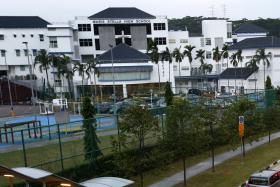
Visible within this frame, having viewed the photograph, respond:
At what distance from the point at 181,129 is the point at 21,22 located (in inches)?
3007

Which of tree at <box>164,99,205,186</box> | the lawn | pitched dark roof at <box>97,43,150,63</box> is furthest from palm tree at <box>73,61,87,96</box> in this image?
tree at <box>164,99,205,186</box>

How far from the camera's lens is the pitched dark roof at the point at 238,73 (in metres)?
80.4

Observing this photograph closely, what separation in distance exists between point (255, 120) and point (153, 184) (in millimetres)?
10834

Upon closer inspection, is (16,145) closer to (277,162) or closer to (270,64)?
(277,162)

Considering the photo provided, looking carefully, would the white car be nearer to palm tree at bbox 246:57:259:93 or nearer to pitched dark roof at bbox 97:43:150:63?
pitched dark roof at bbox 97:43:150:63

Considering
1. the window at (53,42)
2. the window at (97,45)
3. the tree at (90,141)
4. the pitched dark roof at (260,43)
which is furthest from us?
the window at (97,45)

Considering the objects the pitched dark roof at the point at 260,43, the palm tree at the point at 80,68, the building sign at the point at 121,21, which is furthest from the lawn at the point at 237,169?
the building sign at the point at 121,21

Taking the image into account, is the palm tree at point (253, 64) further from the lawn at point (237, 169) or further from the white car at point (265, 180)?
the white car at point (265, 180)

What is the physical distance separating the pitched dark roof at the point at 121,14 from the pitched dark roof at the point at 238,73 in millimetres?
23579

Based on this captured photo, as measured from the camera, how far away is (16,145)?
24828 mm

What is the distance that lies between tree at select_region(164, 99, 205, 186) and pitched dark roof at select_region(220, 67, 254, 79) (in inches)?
2322

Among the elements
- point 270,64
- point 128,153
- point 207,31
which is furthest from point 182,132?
point 207,31

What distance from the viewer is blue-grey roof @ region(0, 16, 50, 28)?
89.0 meters

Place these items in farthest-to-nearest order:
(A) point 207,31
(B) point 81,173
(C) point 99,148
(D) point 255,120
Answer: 1. (A) point 207,31
2. (D) point 255,120
3. (C) point 99,148
4. (B) point 81,173
